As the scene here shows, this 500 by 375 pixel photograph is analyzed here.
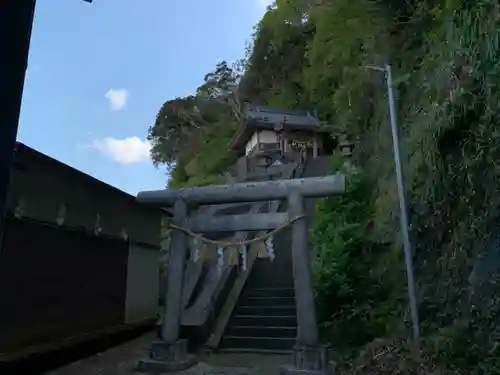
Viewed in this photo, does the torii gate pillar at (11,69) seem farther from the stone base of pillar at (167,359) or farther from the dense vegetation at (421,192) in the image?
the stone base of pillar at (167,359)

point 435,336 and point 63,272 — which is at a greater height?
point 63,272

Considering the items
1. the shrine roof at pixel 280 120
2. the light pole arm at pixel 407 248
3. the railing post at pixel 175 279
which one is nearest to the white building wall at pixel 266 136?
the shrine roof at pixel 280 120

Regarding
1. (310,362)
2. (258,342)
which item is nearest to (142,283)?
(258,342)

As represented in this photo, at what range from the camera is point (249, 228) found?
284 inches

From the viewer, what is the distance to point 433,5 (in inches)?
365

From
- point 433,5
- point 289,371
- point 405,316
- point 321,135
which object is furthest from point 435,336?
point 321,135

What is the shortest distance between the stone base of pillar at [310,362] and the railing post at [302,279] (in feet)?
0.41

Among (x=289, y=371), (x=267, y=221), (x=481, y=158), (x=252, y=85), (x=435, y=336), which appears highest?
(x=252, y=85)

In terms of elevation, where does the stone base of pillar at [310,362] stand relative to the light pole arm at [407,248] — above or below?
below

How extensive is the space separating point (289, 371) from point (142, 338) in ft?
15.3

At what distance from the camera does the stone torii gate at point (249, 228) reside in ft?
20.5

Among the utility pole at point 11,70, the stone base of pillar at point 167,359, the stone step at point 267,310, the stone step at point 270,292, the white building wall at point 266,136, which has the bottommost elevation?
the stone base of pillar at point 167,359

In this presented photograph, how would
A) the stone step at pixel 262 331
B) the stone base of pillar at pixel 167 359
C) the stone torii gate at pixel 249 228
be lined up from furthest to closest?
1. the stone step at pixel 262 331
2. the stone base of pillar at pixel 167 359
3. the stone torii gate at pixel 249 228

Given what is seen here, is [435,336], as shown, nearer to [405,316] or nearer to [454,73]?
[405,316]
